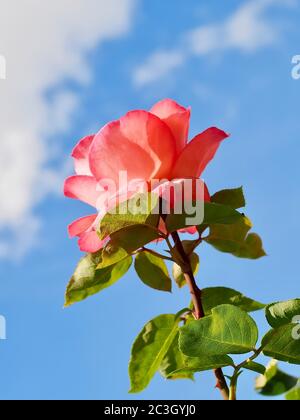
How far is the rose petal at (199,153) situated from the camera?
888 millimetres

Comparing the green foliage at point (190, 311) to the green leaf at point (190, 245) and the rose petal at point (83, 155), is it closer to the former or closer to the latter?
the green leaf at point (190, 245)

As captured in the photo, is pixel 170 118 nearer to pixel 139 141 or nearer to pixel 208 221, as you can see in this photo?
pixel 139 141

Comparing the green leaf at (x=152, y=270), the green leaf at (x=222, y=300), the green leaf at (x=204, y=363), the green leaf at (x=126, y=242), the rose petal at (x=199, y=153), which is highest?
the rose petal at (x=199, y=153)

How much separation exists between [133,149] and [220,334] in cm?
30

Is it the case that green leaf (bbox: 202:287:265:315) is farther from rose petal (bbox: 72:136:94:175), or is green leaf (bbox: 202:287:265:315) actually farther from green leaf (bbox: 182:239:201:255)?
rose petal (bbox: 72:136:94:175)

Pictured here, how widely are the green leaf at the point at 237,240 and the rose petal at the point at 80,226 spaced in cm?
17

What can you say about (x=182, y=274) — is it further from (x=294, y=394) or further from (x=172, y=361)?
Result: (x=294, y=394)

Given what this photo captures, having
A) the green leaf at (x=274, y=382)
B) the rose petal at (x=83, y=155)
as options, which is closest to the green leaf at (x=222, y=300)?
the green leaf at (x=274, y=382)

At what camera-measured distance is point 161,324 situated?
0.92m

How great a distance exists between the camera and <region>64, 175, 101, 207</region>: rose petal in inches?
36.8

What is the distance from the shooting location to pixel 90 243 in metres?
0.89

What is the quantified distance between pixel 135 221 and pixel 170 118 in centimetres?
19

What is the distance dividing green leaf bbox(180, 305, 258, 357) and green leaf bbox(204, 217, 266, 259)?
0.78 ft

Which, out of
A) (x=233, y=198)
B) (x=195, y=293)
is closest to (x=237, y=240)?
(x=233, y=198)
